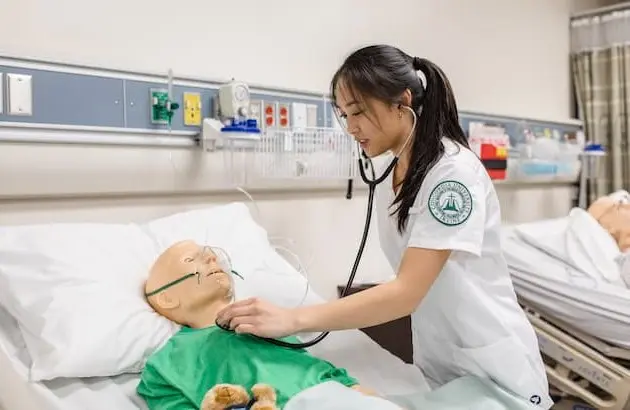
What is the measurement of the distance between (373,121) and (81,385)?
827 mm

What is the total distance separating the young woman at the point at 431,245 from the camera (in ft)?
4.24

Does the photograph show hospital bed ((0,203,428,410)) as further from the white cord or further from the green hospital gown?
the white cord

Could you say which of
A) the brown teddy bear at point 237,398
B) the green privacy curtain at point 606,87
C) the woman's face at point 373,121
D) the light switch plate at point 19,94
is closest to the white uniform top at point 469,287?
the woman's face at point 373,121

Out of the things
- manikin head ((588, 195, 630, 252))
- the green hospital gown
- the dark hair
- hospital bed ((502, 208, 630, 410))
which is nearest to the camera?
the green hospital gown

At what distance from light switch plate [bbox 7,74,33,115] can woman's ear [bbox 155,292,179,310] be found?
595 mm

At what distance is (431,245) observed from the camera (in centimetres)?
129

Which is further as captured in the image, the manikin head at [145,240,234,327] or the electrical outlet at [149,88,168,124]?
the electrical outlet at [149,88,168,124]

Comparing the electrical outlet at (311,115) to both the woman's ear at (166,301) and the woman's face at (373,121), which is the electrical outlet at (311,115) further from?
the woman's ear at (166,301)

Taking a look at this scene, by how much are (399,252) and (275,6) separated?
1.18 m

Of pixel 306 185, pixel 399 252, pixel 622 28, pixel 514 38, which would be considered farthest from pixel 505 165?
pixel 399 252

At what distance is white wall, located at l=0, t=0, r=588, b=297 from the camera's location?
1733 mm

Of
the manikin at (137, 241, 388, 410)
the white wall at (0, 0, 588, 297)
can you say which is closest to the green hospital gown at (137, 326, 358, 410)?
the manikin at (137, 241, 388, 410)

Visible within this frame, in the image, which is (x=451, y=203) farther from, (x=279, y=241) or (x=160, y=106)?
(x=279, y=241)

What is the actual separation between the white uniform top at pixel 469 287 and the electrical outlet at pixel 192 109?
0.76 metres
